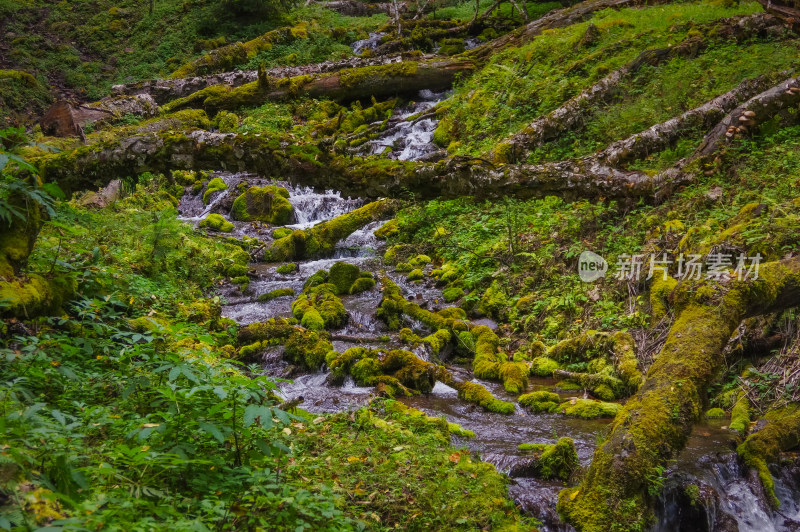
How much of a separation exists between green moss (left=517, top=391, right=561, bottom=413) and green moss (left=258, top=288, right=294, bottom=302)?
5.29 meters

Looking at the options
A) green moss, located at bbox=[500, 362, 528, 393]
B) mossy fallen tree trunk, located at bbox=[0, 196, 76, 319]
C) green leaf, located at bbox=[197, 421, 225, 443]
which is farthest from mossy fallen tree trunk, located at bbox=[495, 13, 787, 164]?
green leaf, located at bbox=[197, 421, 225, 443]

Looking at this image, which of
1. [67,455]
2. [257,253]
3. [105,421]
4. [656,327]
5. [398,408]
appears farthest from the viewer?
[257,253]

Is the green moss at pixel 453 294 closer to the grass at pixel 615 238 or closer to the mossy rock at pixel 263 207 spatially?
the grass at pixel 615 238

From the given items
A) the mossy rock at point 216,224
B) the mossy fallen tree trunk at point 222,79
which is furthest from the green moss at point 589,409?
the mossy fallen tree trunk at point 222,79

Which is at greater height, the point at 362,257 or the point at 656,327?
the point at 656,327

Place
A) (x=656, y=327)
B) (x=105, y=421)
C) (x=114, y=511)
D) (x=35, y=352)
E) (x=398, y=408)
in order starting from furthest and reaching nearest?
(x=656, y=327)
(x=398, y=408)
(x=35, y=352)
(x=105, y=421)
(x=114, y=511)

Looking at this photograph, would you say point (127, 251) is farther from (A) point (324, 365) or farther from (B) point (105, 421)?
(B) point (105, 421)

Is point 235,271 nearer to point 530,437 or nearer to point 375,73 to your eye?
point 530,437

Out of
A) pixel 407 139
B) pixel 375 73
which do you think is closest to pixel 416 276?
pixel 407 139

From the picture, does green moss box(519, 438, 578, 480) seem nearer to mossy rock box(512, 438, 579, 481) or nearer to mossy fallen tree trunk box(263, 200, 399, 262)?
mossy rock box(512, 438, 579, 481)

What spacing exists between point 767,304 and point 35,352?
5982mm

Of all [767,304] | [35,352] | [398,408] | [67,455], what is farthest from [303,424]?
[767,304]

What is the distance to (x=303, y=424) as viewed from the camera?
179 inches

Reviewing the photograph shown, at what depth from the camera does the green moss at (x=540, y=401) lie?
593 centimetres
